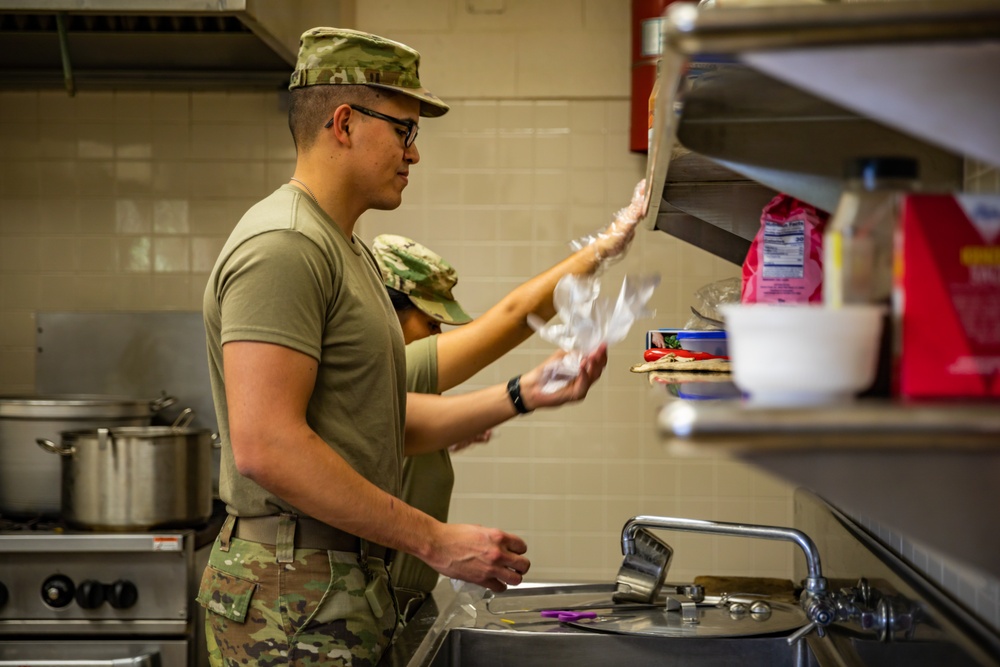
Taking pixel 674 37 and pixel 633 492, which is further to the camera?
pixel 633 492

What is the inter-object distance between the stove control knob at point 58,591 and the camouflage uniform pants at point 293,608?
1.15 meters

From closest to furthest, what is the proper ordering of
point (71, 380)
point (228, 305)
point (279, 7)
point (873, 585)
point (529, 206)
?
point (873, 585), point (228, 305), point (279, 7), point (71, 380), point (529, 206)

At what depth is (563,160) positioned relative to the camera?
3539mm

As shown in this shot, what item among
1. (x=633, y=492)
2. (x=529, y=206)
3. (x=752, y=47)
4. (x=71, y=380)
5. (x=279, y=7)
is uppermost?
(x=279, y=7)

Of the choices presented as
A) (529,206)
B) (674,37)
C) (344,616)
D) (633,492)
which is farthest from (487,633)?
(529,206)

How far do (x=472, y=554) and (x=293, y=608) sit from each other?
0.29 metres

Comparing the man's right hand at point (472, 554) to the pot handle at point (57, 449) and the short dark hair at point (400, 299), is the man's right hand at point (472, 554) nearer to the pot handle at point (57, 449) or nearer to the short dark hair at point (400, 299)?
the short dark hair at point (400, 299)

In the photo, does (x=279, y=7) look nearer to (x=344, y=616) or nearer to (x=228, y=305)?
(x=228, y=305)

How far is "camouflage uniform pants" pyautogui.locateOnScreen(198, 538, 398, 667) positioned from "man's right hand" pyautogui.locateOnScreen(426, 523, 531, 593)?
0.15 m

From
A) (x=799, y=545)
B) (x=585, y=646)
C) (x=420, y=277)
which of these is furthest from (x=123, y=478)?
(x=799, y=545)

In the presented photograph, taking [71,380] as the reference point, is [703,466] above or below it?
below

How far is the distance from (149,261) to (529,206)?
4.38ft

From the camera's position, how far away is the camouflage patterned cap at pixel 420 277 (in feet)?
7.99

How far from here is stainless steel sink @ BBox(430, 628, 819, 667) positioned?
168 centimetres
